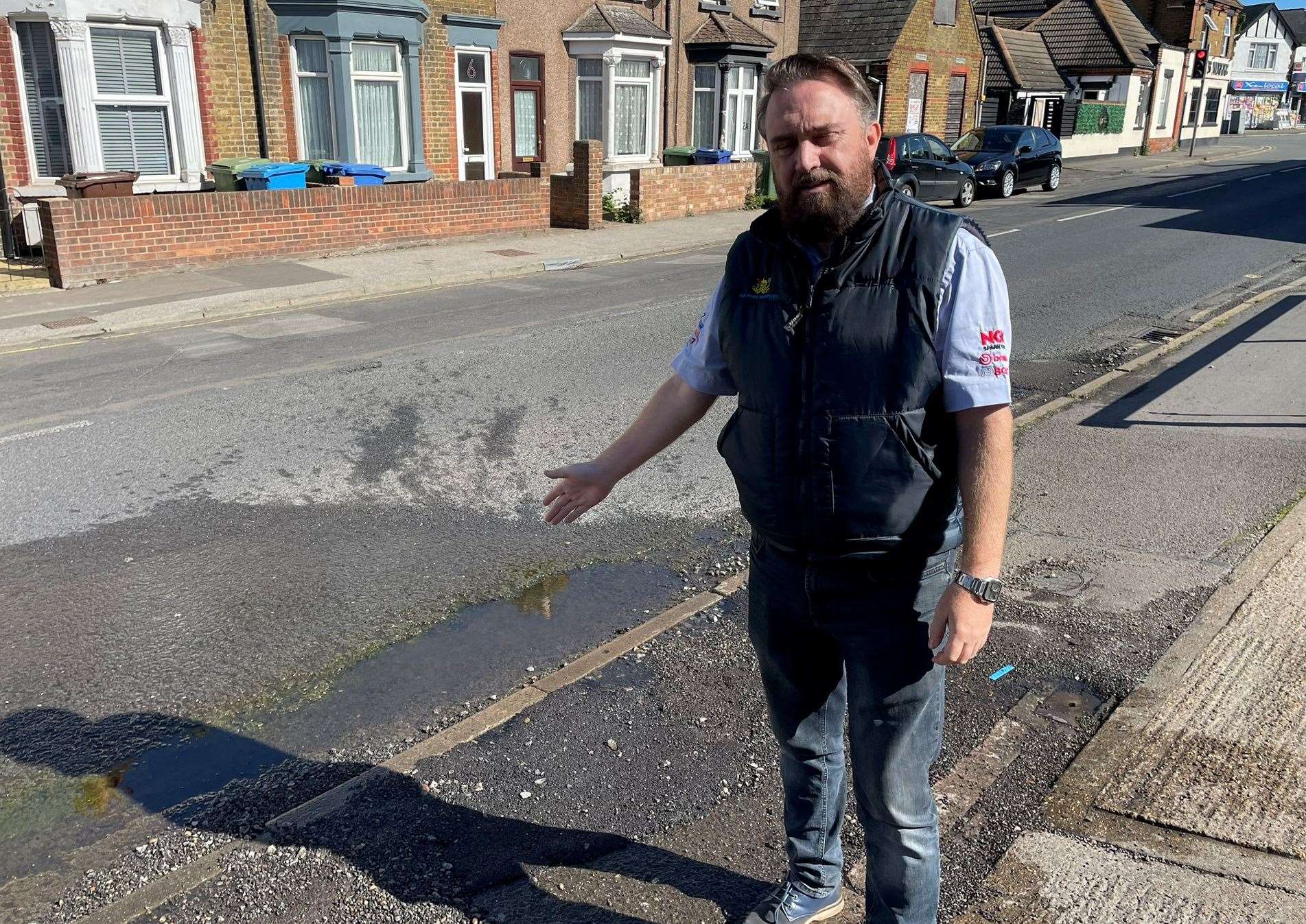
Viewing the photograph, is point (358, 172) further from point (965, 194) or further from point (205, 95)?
point (965, 194)

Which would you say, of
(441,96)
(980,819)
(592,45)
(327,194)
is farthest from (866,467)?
(592,45)

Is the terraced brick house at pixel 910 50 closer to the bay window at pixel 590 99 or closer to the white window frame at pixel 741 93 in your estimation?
the white window frame at pixel 741 93

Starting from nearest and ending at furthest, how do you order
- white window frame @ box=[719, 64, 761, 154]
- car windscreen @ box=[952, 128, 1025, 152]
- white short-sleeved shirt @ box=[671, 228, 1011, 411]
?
white short-sleeved shirt @ box=[671, 228, 1011, 411]
white window frame @ box=[719, 64, 761, 154]
car windscreen @ box=[952, 128, 1025, 152]

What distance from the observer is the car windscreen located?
1074 inches

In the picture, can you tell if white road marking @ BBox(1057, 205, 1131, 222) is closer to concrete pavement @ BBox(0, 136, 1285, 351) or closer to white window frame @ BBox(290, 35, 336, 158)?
concrete pavement @ BBox(0, 136, 1285, 351)

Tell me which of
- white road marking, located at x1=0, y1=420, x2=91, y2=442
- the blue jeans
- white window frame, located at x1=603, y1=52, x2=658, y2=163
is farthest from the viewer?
white window frame, located at x1=603, y1=52, x2=658, y2=163

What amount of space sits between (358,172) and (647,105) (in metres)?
9.27

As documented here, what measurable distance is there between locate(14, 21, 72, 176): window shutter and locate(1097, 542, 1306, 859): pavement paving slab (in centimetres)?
1585

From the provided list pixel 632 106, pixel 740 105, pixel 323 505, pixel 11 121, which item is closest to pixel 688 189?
Answer: pixel 632 106


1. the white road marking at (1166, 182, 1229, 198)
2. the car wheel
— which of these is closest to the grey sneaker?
the car wheel

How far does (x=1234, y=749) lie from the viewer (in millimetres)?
3545

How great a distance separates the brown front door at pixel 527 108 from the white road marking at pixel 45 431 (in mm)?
14921

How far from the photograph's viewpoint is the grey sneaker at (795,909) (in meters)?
2.83

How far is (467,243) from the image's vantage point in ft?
56.0
